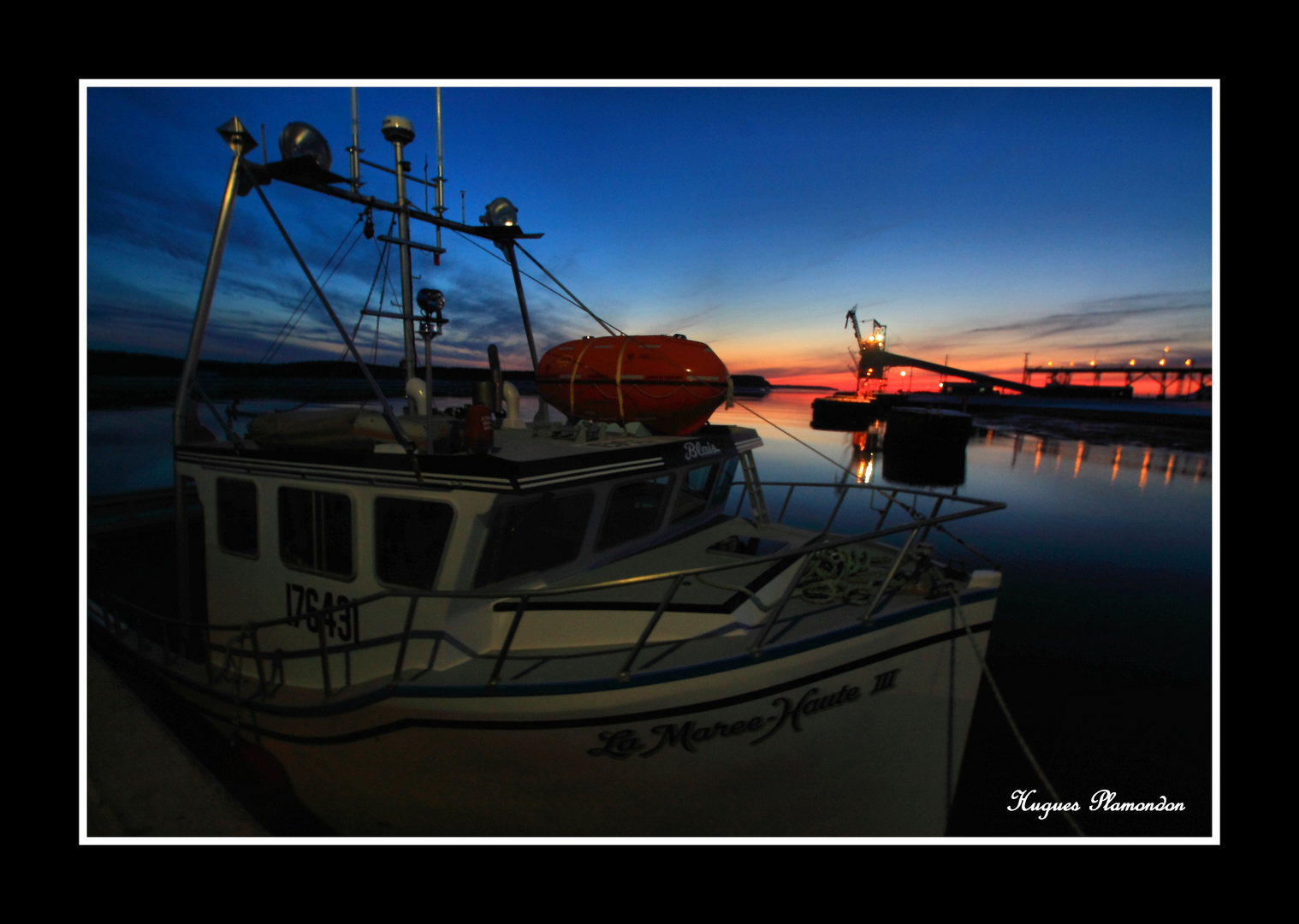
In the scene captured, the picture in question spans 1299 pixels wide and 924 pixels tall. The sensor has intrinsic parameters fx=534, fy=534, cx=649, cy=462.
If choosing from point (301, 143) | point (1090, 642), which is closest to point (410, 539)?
point (301, 143)

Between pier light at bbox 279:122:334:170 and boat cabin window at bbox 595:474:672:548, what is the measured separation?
11.8ft

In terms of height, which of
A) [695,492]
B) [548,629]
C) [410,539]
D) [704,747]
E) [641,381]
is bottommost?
[704,747]

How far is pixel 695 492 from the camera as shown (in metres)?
5.73

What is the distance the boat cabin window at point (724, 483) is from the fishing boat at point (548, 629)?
94cm

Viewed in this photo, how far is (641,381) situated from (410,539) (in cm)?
232

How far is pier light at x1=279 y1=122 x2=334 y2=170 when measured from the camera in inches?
167

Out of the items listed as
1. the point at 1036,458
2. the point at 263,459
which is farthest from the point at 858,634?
the point at 1036,458

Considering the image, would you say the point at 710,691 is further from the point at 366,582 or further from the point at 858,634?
the point at 366,582

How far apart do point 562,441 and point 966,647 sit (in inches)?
141

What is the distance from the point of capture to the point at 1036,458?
3734cm

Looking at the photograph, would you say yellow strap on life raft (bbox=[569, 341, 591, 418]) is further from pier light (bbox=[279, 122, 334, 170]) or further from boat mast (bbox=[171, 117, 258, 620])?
boat mast (bbox=[171, 117, 258, 620])

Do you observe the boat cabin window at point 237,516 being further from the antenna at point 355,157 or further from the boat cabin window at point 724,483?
the boat cabin window at point 724,483

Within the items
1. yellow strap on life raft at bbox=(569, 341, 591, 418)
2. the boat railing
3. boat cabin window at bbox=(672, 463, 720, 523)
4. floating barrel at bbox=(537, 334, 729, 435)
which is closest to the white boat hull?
the boat railing

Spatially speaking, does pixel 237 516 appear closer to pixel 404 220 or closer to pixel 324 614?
pixel 324 614
